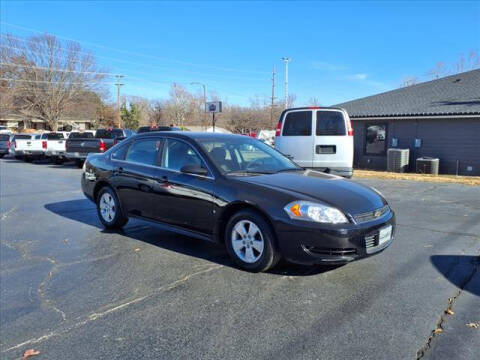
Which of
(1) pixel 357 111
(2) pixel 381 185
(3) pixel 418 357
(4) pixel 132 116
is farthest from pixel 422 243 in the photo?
(4) pixel 132 116

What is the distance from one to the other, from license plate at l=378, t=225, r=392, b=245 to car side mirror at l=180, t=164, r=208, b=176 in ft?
6.75

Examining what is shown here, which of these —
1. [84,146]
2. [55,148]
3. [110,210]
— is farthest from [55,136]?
[110,210]

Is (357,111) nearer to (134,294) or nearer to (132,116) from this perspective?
(134,294)

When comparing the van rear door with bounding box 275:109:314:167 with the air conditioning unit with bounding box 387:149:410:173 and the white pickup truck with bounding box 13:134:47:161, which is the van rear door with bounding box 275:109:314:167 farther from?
the white pickup truck with bounding box 13:134:47:161

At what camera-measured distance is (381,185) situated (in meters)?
Answer: 11.9

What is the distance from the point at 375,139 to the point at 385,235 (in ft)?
50.2

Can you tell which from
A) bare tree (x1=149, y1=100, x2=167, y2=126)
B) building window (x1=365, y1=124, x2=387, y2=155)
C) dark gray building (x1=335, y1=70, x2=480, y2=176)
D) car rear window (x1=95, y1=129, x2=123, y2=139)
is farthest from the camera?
bare tree (x1=149, y1=100, x2=167, y2=126)

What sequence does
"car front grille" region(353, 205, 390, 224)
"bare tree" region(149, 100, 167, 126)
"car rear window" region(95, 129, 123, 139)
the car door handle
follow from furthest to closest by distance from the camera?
"bare tree" region(149, 100, 167, 126) → "car rear window" region(95, 129, 123, 139) → the car door handle → "car front grille" region(353, 205, 390, 224)

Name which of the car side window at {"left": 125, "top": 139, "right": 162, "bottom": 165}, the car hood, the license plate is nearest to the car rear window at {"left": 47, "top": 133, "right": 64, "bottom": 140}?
the car side window at {"left": 125, "top": 139, "right": 162, "bottom": 165}

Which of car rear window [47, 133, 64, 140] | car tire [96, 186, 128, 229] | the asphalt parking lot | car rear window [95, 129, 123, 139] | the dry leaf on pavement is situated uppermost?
car rear window [95, 129, 123, 139]

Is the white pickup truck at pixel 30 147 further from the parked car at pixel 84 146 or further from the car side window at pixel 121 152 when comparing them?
the car side window at pixel 121 152

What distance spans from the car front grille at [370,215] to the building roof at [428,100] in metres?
13.6

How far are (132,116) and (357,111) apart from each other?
5153 centimetres

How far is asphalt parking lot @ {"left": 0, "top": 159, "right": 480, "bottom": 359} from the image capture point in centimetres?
289
